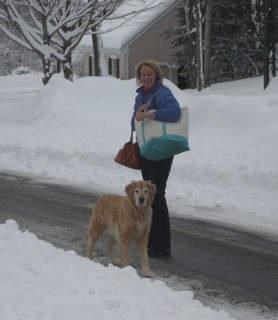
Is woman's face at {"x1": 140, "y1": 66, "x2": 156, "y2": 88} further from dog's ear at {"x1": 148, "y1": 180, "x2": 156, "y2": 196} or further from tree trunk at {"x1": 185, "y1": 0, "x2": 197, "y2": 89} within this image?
tree trunk at {"x1": 185, "y1": 0, "x2": 197, "y2": 89}

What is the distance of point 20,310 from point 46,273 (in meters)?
0.94

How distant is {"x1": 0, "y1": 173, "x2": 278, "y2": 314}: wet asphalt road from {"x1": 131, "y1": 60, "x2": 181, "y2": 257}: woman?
24cm

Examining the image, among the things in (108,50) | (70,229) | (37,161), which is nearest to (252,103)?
(37,161)

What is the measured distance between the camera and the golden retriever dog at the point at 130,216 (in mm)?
5916

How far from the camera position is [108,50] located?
35562 mm

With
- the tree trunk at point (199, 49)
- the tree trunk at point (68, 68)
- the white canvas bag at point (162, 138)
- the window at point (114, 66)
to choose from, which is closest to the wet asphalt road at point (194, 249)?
the white canvas bag at point (162, 138)

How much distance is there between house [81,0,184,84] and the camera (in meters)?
34.9

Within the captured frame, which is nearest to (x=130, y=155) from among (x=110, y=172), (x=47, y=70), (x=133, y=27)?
(x=110, y=172)

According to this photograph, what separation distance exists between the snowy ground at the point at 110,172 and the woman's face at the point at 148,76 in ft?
6.39

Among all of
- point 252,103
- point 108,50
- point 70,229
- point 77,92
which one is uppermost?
point 70,229

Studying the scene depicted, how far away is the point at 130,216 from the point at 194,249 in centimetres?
140

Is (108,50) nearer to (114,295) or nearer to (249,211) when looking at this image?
(249,211)

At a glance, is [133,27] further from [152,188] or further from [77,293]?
[77,293]

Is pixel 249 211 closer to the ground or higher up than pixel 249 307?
closer to the ground
